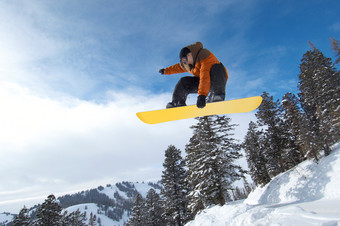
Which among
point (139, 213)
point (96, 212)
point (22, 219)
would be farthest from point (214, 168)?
point (96, 212)

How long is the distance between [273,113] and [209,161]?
1682 centimetres

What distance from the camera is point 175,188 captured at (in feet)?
69.9

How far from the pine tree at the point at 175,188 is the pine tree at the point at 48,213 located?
14.3 meters

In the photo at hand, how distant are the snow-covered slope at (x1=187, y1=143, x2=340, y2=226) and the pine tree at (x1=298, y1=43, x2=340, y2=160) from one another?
164 cm

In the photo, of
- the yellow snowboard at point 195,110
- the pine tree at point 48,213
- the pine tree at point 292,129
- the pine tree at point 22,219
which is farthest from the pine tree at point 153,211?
the yellow snowboard at point 195,110

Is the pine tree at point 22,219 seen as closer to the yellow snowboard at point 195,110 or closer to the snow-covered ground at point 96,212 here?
the yellow snowboard at point 195,110

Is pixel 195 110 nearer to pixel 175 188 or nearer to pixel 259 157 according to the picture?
pixel 175 188

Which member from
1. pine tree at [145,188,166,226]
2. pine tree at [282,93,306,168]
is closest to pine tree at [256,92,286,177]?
pine tree at [282,93,306,168]

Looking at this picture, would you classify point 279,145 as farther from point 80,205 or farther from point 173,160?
point 80,205

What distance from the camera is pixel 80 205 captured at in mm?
186625

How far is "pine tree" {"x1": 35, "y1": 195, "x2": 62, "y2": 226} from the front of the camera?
22719mm

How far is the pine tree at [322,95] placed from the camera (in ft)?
63.6

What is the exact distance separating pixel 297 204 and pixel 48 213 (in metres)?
27.8

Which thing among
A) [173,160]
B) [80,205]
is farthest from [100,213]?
[173,160]
